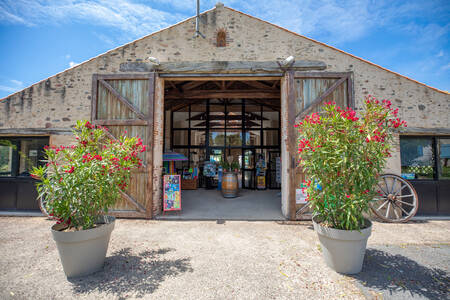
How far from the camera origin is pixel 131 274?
243 cm

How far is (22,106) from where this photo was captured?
5.04m

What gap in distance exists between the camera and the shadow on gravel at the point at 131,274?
2.15 meters

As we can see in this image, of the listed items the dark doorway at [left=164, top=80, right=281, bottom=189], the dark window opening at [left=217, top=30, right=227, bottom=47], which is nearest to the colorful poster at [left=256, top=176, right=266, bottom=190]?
the dark doorway at [left=164, top=80, right=281, bottom=189]

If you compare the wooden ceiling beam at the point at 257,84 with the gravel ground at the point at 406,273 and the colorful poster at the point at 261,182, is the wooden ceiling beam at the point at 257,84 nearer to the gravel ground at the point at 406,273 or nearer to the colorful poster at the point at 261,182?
the colorful poster at the point at 261,182

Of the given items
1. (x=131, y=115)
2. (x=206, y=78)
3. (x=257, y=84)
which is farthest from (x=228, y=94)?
(x=131, y=115)

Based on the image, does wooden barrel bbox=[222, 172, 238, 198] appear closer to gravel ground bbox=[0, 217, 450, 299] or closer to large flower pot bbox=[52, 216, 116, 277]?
gravel ground bbox=[0, 217, 450, 299]

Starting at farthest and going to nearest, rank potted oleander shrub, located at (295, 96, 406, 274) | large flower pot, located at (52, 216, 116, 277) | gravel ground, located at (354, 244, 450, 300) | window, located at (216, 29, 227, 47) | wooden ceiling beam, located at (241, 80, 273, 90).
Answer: wooden ceiling beam, located at (241, 80, 273, 90) < window, located at (216, 29, 227, 47) < potted oleander shrub, located at (295, 96, 406, 274) < large flower pot, located at (52, 216, 116, 277) < gravel ground, located at (354, 244, 450, 300)

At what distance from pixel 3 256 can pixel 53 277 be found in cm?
130

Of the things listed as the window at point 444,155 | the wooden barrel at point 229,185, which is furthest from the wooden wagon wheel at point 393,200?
the wooden barrel at point 229,185

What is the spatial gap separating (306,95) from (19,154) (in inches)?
296

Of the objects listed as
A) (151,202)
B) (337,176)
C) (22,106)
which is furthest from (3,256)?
(337,176)

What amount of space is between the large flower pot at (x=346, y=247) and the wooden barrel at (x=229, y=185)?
457 centimetres

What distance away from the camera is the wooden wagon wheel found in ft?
14.6

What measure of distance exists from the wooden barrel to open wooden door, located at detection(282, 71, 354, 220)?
8.13ft
